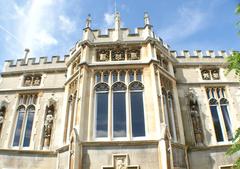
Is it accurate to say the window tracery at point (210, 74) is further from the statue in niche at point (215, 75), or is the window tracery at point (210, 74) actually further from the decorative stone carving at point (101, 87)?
the decorative stone carving at point (101, 87)

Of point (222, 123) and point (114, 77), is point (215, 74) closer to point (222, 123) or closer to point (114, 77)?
point (222, 123)

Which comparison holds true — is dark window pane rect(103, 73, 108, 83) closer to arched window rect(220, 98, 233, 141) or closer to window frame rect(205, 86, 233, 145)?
window frame rect(205, 86, 233, 145)

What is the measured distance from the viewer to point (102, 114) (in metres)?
12.4

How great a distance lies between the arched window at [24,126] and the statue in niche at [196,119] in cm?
945

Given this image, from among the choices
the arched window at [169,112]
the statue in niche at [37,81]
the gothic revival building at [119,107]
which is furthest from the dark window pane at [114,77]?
the statue in niche at [37,81]

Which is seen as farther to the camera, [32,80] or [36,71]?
[36,71]

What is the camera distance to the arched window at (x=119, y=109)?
39.1 feet

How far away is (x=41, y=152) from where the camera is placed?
13.0 meters

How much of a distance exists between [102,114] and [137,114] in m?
1.75

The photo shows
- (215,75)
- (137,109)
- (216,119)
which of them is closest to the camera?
(137,109)

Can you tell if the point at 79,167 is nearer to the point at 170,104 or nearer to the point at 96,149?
the point at 96,149

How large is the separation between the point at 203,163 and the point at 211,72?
6479 mm

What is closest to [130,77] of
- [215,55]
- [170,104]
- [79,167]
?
[170,104]

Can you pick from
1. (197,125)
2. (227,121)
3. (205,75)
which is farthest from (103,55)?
(227,121)
